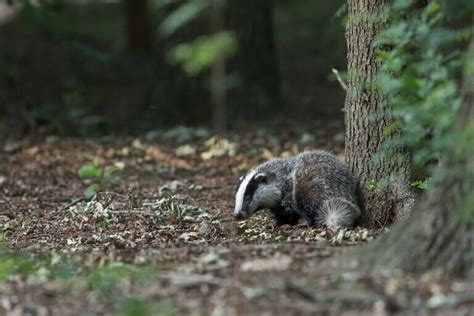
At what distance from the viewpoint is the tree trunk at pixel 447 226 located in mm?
5441

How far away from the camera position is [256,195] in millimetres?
9148

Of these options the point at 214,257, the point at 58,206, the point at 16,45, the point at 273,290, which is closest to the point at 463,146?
the point at 273,290

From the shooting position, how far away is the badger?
28.2 feet

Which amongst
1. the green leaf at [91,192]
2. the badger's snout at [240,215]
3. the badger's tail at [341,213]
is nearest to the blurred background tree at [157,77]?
the green leaf at [91,192]

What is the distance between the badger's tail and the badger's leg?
594 mm

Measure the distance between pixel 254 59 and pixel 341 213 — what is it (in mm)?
7301

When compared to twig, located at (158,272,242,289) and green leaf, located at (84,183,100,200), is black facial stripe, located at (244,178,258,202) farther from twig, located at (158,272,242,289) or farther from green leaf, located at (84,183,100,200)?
twig, located at (158,272,242,289)

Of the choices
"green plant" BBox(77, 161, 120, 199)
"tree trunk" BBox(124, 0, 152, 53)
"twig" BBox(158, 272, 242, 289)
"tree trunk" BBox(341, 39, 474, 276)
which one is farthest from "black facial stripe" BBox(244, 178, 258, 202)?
"tree trunk" BBox(124, 0, 152, 53)

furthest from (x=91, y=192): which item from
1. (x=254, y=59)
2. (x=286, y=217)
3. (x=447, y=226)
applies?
(x=254, y=59)

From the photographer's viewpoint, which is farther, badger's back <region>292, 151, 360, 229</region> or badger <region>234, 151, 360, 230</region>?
badger <region>234, 151, 360, 230</region>

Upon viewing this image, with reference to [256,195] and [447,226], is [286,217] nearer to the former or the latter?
[256,195]

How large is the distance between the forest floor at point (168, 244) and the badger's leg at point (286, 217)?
0.07 metres

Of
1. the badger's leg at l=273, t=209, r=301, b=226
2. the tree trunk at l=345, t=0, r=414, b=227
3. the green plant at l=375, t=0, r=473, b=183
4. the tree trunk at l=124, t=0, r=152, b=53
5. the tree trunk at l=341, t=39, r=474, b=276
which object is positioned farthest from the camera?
the tree trunk at l=124, t=0, r=152, b=53

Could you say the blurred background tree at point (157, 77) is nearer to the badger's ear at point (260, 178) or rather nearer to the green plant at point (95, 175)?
the green plant at point (95, 175)
